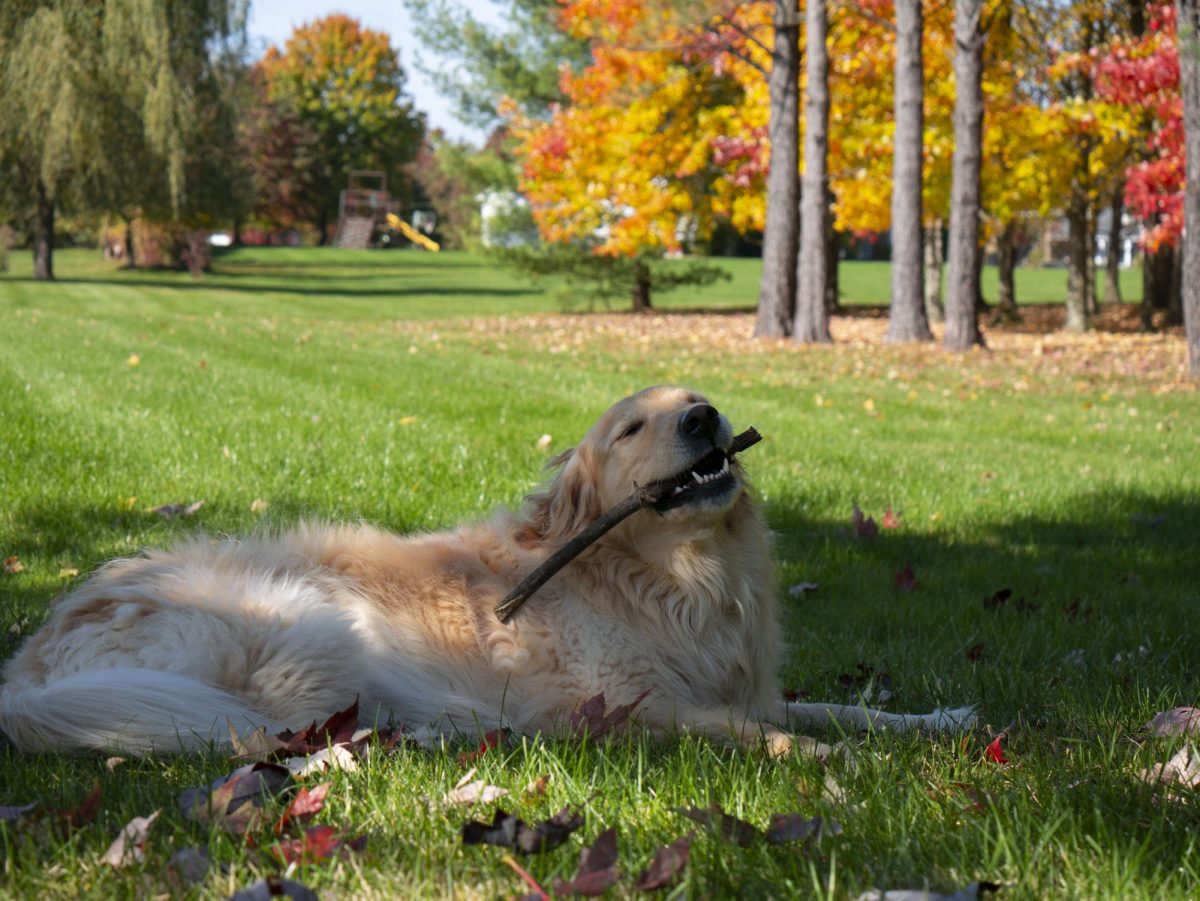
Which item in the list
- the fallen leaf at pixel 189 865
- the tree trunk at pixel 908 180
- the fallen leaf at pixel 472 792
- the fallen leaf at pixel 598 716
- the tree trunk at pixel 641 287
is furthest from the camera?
the tree trunk at pixel 641 287

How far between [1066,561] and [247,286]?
33.9 metres

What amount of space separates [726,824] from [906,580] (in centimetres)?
328

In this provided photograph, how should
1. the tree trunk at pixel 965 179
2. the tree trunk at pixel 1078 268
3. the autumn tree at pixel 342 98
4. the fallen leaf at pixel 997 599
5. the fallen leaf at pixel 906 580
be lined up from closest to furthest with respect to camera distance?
the fallen leaf at pixel 997 599 → the fallen leaf at pixel 906 580 → the tree trunk at pixel 965 179 → the tree trunk at pixel 1078 268 → the autumn tree at pixel 342 98

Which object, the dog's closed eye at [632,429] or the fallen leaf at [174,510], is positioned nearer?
the dog's closed eye at [632,429]

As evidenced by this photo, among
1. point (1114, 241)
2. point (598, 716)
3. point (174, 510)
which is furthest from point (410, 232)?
point (598, 716)

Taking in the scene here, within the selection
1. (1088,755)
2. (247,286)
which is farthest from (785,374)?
(247,286)

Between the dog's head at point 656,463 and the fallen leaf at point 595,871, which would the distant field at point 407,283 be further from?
the fallen leaf at point 595,871

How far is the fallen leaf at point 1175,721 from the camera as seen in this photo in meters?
3.09

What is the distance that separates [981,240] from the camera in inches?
988

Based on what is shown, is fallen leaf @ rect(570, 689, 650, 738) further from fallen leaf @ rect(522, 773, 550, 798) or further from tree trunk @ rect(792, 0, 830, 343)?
tree trunk @ rect(792, 0, 830, 343)

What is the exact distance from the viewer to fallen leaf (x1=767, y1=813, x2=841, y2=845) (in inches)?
90.2

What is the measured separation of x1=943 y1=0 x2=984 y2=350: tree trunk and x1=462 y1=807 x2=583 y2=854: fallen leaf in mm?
15504

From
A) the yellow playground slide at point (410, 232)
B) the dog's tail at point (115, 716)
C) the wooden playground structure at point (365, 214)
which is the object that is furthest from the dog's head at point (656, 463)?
the wooden playground structure at point (365, 214)

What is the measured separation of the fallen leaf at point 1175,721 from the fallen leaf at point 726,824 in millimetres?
1380
